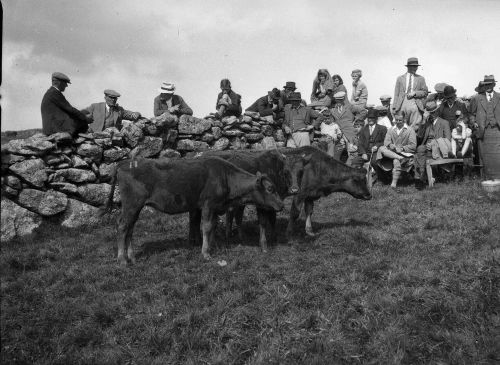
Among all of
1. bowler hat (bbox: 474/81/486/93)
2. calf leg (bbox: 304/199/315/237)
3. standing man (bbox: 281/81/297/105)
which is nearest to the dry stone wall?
standing man (bbox: 281/81/297/105)

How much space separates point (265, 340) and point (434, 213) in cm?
724

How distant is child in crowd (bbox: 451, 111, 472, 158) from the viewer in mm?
15727

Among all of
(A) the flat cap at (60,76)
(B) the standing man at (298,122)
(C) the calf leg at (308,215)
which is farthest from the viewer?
(B) the standing man at (298,122)

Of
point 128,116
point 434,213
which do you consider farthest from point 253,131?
point 434,213

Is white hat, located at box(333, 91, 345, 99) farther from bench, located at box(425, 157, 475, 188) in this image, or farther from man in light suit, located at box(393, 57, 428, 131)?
bench, located at box(425, 157, 475, 188)

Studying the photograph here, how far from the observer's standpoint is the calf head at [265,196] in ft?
33.7

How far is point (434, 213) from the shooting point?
41.0ft

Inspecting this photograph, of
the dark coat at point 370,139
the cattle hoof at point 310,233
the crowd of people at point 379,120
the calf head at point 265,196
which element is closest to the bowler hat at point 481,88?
the crowd of people at point 379,120

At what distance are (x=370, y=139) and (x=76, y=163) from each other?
916cm

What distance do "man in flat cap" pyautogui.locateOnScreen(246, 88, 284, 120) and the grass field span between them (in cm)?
770

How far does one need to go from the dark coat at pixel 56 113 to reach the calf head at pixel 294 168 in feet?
18.6

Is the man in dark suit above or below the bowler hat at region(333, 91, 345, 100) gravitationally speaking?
below

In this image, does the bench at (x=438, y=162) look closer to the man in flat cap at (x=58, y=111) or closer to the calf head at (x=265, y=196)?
the calf head at (x=265, y=196)

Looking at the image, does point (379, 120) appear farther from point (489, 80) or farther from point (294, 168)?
point (294, 168)
